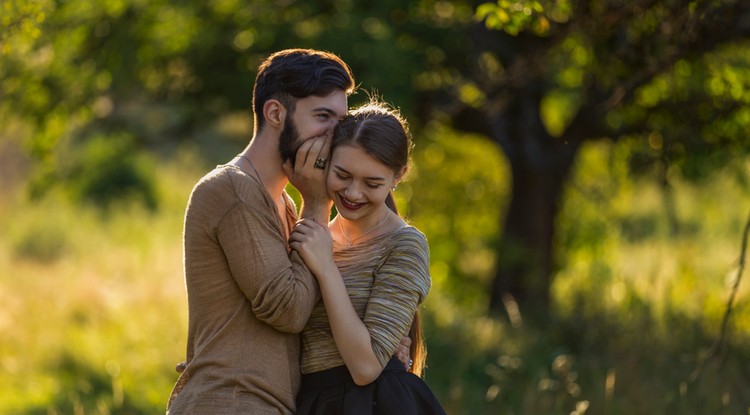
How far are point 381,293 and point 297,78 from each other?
27.1 inches

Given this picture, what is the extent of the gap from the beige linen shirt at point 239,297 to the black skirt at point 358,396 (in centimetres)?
8

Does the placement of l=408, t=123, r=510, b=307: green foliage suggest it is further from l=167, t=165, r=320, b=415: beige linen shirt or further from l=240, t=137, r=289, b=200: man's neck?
l=167, t=165, r=320, b=415: beige linen shirt

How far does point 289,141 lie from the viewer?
140 inches

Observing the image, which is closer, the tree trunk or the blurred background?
the blurred background

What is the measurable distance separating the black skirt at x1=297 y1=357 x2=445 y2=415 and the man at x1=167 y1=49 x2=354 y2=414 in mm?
59

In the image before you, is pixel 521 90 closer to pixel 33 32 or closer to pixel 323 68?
pixel 33 32

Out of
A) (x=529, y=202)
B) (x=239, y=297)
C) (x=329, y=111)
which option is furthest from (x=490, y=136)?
(x=239, y=297)

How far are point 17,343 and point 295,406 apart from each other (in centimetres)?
779

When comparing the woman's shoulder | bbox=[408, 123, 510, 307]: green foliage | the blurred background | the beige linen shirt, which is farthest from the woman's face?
bbox=[408, 123, 510, 307]: green foliage

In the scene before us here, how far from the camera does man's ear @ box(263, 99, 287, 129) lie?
140 inches

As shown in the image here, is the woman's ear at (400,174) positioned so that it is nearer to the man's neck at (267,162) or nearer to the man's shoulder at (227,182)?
the man's neck at (267,162)

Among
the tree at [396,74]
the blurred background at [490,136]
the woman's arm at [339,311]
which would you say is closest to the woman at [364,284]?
the woman's arm at [339,311]

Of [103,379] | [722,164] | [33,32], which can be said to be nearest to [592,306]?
[722,164]

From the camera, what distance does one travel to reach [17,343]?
10.7 meters
